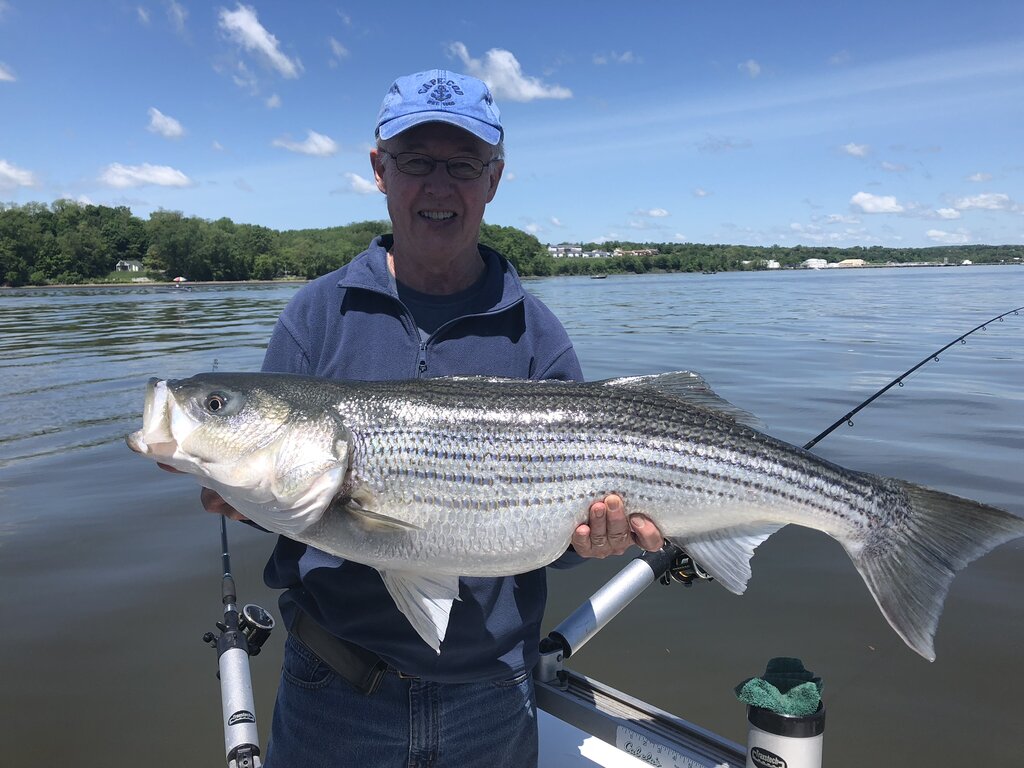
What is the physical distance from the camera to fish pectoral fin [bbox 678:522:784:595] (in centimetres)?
321

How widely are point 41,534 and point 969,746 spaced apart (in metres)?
9.85

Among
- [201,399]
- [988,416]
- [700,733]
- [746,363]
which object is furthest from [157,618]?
[746,363]

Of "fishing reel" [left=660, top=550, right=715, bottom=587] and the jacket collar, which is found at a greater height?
the jacket collar

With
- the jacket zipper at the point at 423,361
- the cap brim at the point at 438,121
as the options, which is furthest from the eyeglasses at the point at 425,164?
the jacket zipper at the point at 423,361

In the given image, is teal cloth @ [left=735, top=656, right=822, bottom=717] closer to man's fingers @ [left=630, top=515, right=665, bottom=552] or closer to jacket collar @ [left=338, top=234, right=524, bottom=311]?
man's fingers @ [left=630, top=515, right=665, bottom=552]

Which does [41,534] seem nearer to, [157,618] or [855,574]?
[157,618]

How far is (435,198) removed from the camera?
10.6ft

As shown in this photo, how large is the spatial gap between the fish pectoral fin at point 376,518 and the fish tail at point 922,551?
1.95 metres

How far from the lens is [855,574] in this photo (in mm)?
7625

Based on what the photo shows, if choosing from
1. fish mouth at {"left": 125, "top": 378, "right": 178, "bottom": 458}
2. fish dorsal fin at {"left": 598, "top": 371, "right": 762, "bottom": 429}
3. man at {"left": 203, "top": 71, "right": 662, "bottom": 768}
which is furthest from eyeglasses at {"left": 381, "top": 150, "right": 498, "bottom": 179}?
fish mouth at {"left": 125, "top": 378, "right": 178, "bottom": 458}

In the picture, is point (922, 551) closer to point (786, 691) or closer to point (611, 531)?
point (786, 691)

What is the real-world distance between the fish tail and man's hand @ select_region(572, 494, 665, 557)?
92cm

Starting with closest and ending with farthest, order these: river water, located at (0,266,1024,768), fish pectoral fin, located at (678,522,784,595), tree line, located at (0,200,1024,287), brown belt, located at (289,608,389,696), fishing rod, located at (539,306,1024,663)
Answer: brown belt, located at (289,608,389,696)
fish pectoral fin, located at (678,522,784,595)
fishing rod, located at (539,306,1024,663)
river water, located at (0,266,1024,768)
tree line, located at (0,200,1024,287)

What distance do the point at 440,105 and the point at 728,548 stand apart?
2403mm
